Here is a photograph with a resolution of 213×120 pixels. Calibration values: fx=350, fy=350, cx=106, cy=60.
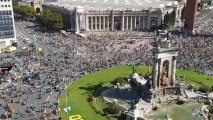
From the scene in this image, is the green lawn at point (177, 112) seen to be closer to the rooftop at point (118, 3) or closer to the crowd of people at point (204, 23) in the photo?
the crowd of people at point (204, 23)

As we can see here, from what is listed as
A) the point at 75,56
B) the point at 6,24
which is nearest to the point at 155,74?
the point at 75,56

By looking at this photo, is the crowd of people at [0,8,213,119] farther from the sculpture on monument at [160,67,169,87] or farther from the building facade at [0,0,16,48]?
the sculpture on monument at [160,67,169,87]

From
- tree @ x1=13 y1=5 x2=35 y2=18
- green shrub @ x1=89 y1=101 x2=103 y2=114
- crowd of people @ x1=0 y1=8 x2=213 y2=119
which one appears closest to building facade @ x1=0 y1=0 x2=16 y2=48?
crowd of people @ x1=0 y1=8 x2=213 y2=119

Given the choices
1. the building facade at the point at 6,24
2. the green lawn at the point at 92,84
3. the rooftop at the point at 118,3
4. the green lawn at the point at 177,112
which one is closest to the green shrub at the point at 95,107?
the green lawn at the point at 92,84

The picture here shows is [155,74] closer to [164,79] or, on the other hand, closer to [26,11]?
[164,79]

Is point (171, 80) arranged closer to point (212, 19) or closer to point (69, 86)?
point (69, 86)

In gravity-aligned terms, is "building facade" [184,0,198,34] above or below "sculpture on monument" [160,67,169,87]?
above
